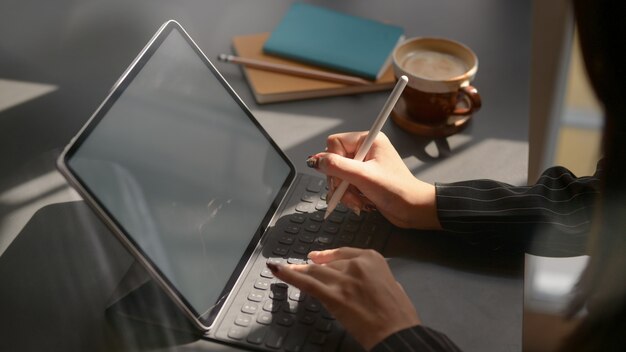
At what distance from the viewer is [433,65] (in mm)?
1103

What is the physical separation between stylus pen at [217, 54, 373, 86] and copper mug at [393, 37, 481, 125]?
0.08 meters

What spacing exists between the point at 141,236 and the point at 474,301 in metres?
0.37

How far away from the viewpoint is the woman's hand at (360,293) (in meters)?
0.76

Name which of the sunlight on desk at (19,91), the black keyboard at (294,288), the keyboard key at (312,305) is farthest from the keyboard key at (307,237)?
the sunlight on desk at (19,91)

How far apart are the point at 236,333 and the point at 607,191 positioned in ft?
1.43

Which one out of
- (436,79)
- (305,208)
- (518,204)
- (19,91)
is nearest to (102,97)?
(19,91)

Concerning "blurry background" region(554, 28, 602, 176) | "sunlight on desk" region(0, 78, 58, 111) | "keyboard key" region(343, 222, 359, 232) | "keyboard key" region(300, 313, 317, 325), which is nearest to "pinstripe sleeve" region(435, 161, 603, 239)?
"keyboard key" region(343, 222, 359, 232)

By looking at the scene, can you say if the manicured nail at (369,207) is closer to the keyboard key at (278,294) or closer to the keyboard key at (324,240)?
the keyboard key at (324,240)

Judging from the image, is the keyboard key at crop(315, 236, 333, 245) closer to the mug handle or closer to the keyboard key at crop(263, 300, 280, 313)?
the keyboard key at crop(263, 300, 280, 313)

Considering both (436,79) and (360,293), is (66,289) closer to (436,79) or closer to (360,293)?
(360,293)

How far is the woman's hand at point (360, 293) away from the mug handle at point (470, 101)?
35 cm

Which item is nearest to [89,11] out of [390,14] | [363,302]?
[390,14]

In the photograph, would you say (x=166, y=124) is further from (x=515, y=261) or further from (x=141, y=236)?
(x=515, y=261)

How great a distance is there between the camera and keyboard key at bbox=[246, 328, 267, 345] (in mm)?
793
